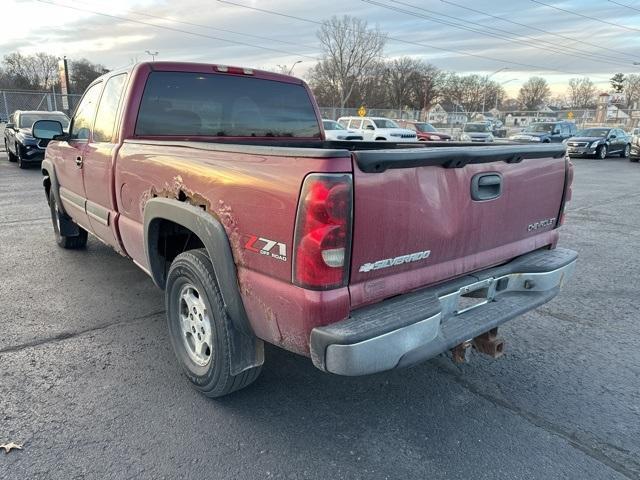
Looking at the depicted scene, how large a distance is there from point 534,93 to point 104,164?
114 metres

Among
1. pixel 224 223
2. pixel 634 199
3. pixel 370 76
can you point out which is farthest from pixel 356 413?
pixel 370 76

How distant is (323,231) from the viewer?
2125mm

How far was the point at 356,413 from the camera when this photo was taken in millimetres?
2934

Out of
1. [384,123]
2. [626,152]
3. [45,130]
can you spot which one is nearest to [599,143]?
[626,152]

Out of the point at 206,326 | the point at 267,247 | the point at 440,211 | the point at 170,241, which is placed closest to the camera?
the point at 267,247

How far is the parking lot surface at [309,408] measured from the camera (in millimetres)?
2490

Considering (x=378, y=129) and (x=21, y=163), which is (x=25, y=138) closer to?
(x=21, y=163)

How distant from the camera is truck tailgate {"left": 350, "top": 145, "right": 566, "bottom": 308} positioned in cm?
225

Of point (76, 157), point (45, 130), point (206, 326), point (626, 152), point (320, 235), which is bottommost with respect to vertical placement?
point (206, 326)

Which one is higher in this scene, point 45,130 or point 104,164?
point 45,130

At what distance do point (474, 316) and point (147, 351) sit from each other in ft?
7.73

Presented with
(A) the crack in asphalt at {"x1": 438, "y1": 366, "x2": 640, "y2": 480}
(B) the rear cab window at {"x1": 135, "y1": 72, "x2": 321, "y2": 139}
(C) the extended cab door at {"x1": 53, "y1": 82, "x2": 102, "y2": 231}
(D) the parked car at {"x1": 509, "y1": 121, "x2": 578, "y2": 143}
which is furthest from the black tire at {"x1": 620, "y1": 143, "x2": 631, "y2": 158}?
(C) the extended cab door at {"x1": 53, "y1": 82, "x2": 102, "y2": 231}

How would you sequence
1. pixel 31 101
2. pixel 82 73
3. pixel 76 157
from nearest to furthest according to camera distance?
pixel 76 157
pixel 31 101
pixel 82 73

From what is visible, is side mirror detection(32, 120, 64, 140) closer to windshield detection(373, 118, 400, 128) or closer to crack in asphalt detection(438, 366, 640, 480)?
crack in asphalt detection(438, 366, 640, 480)
